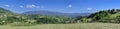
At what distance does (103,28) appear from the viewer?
23.8 meters

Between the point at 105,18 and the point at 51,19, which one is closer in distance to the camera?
the point at 105,18

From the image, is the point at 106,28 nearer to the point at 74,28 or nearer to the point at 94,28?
the point at 94,28

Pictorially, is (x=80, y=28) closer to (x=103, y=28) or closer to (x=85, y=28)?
(x=85, y=28)

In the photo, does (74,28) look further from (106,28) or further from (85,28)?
(106,28)

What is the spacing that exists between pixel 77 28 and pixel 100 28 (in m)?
2.29

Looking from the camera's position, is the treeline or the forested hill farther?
the treeline

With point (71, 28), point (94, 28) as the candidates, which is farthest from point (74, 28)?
point (94, 28)

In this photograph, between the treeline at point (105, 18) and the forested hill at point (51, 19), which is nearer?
the forested hill at point (51, 19)

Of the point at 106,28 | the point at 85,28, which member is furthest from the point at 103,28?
the point at 85,28

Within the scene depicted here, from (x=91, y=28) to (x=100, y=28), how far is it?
96 cm

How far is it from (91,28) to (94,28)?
29 centimetres

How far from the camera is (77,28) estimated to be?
77.8 feet

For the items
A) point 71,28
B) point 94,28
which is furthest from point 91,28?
point 71,28

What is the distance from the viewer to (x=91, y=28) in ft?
76.9
